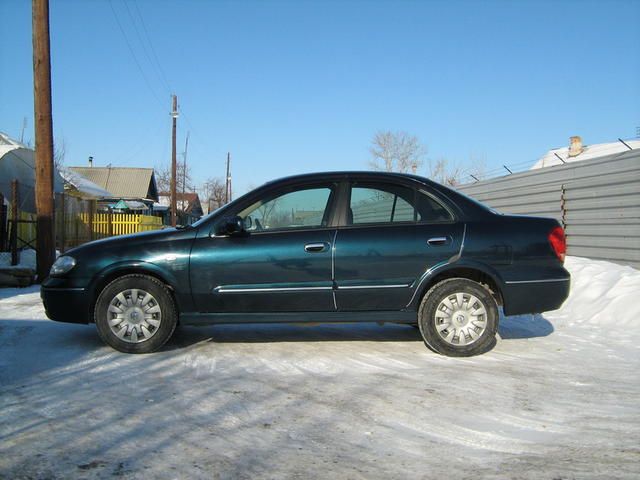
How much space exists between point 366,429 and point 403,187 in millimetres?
2626

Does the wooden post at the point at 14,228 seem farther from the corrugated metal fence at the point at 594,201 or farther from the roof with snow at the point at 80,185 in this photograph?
the roof with snow at the point at 80,185

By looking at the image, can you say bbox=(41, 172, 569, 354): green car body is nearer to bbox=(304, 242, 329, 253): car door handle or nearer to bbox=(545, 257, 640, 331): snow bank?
bbox=(304, 242, 329, 253): car door handle

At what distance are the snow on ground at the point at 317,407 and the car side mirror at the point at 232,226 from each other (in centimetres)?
114

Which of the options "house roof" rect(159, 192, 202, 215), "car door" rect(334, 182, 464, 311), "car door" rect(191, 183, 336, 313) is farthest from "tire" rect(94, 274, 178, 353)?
"house roof" rect(159, 192, 202, 215)

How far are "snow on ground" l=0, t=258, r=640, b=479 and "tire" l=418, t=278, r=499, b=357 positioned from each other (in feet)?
0.60

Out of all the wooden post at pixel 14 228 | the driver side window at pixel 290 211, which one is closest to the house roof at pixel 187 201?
the wooden post at pixel 14 228

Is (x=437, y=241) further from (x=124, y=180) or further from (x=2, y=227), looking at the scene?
(x=124, y=180)

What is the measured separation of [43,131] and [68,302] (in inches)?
256

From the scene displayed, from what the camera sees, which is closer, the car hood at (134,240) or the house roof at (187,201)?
the car hood at (134,240)

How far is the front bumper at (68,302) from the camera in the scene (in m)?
Result: 4.89

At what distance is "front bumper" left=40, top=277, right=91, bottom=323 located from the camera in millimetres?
4895

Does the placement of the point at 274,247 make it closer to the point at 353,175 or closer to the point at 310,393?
the point at 353,175

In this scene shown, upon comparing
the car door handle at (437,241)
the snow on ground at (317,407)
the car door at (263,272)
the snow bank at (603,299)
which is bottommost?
the snow on ground at (317,407)

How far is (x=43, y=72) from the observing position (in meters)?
10.0
